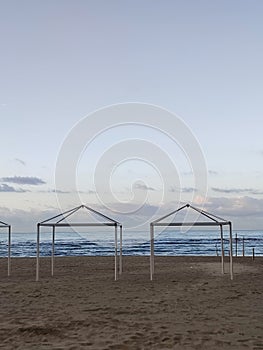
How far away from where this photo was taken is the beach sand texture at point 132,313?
289 inches

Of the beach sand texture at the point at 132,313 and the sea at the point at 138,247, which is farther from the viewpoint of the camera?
the sea at the point at 138,247

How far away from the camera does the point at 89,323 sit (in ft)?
28.6

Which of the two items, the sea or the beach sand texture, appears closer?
the beach sand texture

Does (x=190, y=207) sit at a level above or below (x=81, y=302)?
above

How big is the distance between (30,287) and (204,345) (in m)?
8.02

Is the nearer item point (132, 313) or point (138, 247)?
point (132, 313)

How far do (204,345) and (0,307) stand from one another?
17.2 feet

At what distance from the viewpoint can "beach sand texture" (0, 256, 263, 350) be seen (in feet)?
Answer: 24.1

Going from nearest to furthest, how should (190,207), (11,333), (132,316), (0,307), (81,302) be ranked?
(11,333) → (132,316) → (0,307) → (81,302) → (190,207)

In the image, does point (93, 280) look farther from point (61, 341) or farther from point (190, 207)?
point (61, 341)

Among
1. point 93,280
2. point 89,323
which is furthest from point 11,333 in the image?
point 93,280

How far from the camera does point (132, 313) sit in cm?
969

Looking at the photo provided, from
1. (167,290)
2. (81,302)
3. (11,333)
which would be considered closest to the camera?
(11,333)

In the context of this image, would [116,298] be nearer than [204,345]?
No
